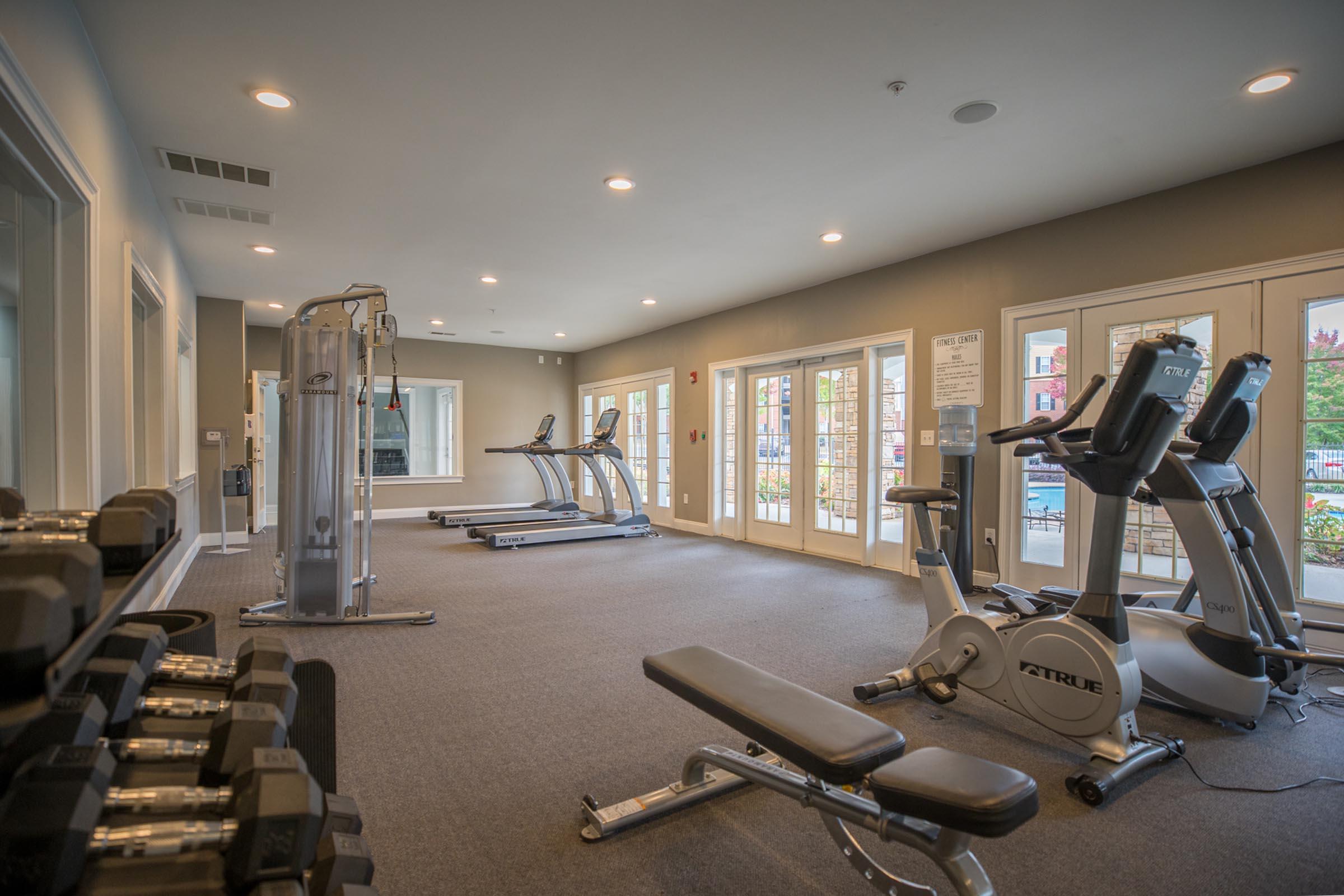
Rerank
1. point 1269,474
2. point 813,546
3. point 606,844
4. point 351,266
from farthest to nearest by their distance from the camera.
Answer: point 813,546, point 351,266, point 1269,474, point 606,844

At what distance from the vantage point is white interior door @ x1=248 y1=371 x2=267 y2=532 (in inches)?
301

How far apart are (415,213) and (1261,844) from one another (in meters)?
5.09

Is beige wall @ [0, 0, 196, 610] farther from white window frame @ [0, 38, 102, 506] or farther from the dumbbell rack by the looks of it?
the dumbbell rack

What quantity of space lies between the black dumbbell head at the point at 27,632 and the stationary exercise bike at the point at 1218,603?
274 centimetres

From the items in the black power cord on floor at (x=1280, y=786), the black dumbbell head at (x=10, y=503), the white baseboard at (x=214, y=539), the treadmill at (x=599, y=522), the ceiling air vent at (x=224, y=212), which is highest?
the ceiling air vent at (x=224, y=212)

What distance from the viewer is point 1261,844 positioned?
5.89 feet

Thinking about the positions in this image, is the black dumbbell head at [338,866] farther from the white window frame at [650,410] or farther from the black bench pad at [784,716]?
the white window frame at [650,410]

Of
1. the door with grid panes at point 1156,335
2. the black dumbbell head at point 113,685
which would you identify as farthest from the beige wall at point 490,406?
the black dumbbell head at point 113,685

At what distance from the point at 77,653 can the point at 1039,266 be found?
17.2 feet

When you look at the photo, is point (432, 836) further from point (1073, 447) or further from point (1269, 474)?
point (1269, 474)

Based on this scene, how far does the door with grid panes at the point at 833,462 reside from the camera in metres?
6.05

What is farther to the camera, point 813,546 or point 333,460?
point 813,546

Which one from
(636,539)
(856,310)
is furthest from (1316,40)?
(636,539)

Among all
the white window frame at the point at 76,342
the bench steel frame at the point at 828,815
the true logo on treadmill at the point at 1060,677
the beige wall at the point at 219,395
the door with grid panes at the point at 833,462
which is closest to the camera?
the bench steel frame at the point at 828,815
